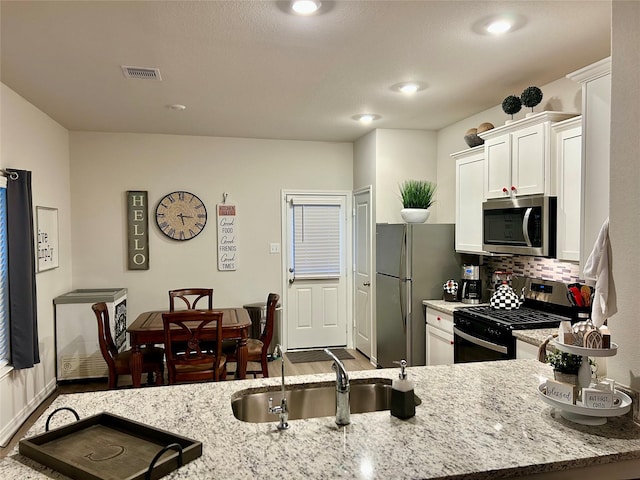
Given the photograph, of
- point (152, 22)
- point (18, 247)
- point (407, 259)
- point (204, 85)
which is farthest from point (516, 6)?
point (18, 247)

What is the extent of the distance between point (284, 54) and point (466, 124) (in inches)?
94.8

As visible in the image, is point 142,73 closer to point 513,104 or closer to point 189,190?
point 189,190

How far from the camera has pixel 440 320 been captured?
410 cm

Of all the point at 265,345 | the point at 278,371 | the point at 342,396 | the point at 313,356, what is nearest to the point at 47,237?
the point at 265,345

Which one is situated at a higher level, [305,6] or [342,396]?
[305,6]

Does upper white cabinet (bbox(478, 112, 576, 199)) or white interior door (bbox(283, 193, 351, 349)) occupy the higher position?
upper white cabinet (bbox(478, 112, 576, 199))

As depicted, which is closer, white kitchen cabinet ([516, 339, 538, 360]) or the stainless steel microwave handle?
white kitchen cabinet ([516, 339, 538, 360])

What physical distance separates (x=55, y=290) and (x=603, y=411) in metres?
4.65

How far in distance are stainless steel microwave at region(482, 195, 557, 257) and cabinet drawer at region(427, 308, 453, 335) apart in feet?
2.18

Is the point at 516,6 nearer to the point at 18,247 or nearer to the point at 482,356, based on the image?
the point at 482,356

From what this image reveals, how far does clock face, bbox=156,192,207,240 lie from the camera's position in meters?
5.35

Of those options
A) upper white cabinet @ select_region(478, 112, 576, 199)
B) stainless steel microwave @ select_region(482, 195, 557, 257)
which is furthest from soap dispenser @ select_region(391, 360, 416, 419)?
upper white cabinet @ select_region(478, 112, 576, 199)

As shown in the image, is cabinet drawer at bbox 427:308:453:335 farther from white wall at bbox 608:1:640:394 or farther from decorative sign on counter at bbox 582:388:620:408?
decorative sign on counter at bbox 582:388:620:408

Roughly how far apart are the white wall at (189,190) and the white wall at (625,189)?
4.21 meters
